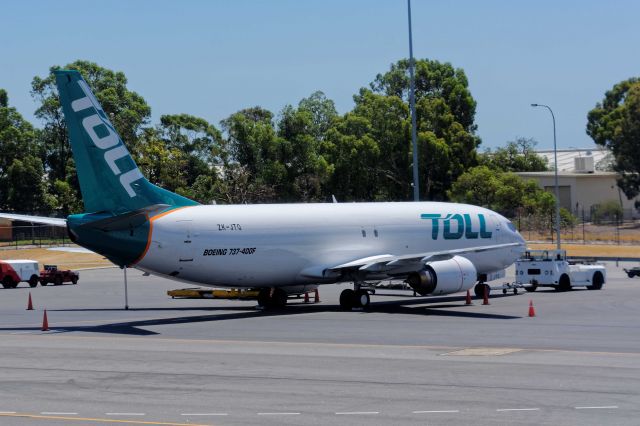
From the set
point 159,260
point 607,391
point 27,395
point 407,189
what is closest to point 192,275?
point 159,260

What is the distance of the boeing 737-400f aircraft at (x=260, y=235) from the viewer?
108 feet

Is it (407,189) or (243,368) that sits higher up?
(407,189)

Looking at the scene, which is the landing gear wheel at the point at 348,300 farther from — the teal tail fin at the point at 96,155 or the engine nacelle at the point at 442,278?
the teal tail fin at the point at 96,155

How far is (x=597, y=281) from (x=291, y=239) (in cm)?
1694

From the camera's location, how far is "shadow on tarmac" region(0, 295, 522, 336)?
3231 cm

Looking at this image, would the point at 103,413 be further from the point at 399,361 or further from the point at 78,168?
the point at 78,168

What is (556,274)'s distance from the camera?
4653 centimetres

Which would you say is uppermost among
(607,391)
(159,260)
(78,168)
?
(78,168)

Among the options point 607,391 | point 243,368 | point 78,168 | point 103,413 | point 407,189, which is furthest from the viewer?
point 407,189

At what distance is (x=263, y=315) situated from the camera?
37156 mm

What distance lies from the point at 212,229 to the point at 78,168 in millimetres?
5021

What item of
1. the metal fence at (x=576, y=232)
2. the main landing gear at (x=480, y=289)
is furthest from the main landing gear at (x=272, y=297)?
the metal fence at (x=576, y=232)

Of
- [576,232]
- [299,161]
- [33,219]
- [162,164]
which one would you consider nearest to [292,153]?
[299,161]

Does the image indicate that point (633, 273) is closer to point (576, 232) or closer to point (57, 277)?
point (57, 277)
